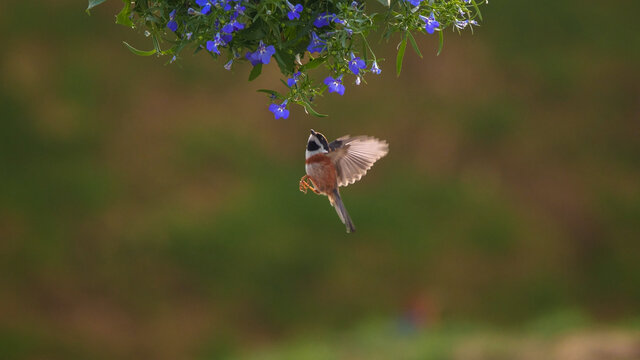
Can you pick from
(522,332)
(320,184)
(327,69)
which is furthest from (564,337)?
(327,69)

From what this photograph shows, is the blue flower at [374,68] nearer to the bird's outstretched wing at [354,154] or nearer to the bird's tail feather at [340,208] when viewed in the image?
the bird's outstretched wing at [354,154]

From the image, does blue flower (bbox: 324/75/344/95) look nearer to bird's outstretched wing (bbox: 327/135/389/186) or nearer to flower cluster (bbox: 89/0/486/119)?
flower cluster (bbox: 89/0/486/119)

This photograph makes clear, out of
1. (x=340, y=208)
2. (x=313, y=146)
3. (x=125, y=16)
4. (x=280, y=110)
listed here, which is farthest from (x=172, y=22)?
(x=340, y=208)

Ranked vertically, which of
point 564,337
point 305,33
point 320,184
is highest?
point 564,337

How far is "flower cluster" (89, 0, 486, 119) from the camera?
177cm

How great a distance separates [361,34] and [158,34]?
1.82ft

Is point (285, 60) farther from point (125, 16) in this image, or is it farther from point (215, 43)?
point (125, 16)

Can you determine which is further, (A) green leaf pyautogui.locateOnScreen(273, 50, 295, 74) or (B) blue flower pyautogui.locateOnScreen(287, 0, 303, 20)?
(A) green leaf pyautogui.locateOnScreen(273, 50, 295, 74)

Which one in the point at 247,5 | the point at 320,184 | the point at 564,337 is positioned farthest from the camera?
the point at 564,337

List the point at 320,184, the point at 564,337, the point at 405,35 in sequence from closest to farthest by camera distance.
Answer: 1. the point at 405,35
2. the point at 320,184
3. the point at 564,337

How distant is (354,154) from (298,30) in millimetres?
425

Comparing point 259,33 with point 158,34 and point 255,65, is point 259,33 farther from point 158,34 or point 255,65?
point 158,34

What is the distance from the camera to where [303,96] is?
72.2 inches

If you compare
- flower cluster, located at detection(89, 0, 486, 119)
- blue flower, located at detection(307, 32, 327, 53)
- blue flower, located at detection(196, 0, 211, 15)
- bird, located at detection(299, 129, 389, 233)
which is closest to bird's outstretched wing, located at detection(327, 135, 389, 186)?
bird, located at detection(299, 129, 389, 233)
